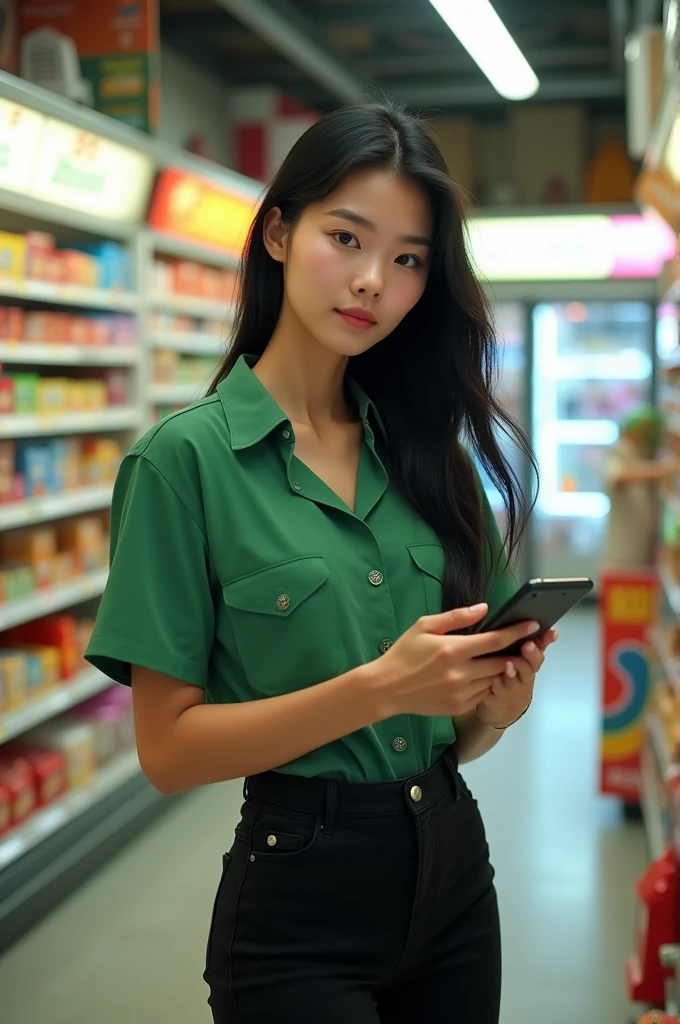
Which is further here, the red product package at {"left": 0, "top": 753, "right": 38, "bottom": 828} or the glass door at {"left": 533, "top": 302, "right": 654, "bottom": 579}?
the glass door at {"left": 533, "top": 302, "right": 654, "bottom": 579}

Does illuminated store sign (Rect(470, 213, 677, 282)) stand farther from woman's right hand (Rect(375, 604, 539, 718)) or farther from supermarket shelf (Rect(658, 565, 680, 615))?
woman's right hand (Rect(375, 604, 539, 718))

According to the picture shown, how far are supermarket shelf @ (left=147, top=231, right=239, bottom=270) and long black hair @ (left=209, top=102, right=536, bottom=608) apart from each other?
341 cm

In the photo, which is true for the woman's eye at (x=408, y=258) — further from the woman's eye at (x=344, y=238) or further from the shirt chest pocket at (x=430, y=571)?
the shirt chest pocket at (x=430, y=571)

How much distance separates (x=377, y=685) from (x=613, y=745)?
12.9ft

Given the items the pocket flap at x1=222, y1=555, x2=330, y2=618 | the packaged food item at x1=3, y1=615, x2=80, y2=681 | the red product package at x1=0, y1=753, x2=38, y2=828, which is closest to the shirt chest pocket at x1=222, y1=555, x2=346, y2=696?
the pocket flap at x1=222, y1=555, x2=330, y2=618

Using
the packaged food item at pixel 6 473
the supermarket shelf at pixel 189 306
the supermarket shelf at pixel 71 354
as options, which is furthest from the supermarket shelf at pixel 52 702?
the supermarket shelf at pixel 189 306

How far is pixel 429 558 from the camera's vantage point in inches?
62.5

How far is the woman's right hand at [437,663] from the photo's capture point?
1.27 meters

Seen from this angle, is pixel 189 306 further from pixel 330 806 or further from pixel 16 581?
pixel 330 806

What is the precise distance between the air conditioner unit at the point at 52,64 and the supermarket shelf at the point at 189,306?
99 centimetres

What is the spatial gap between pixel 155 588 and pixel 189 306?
4365 millimetres

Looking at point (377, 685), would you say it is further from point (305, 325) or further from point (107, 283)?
point (107, 283)

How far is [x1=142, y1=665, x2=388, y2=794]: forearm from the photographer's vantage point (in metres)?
1.31

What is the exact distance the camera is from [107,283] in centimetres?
468
